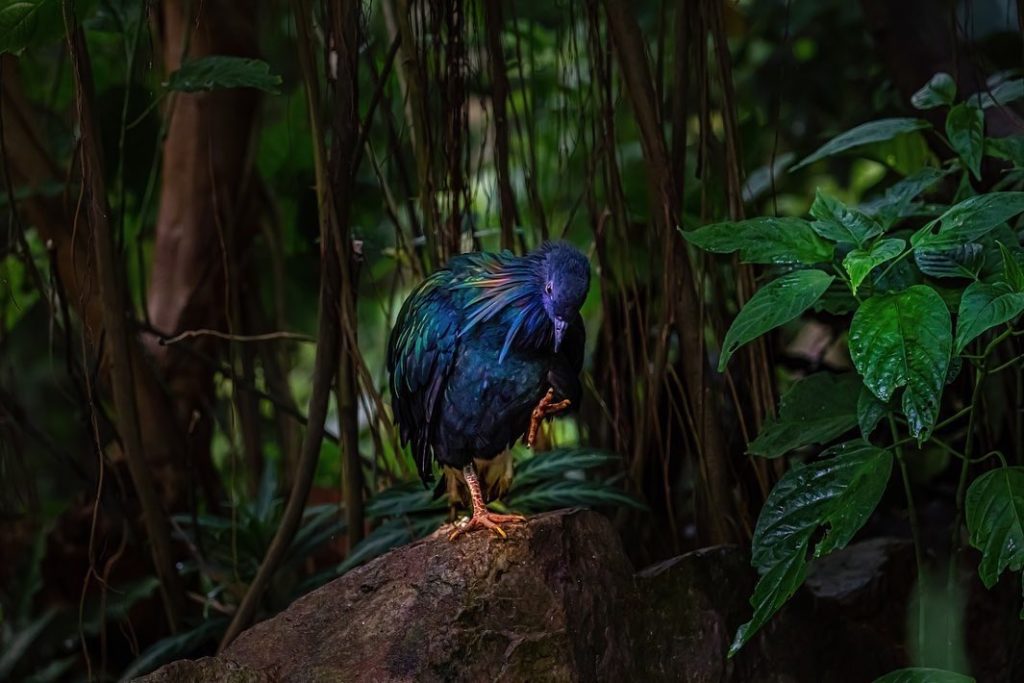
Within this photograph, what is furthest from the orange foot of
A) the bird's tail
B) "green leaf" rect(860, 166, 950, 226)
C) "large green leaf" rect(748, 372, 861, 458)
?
"green leaf" rect(860, 166, 950, 226)

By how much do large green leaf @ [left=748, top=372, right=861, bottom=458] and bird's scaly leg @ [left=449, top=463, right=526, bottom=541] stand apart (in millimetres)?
499

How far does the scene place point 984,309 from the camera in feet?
6.08

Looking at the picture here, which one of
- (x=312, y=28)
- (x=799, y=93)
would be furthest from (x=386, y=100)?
(x=799, y=93)

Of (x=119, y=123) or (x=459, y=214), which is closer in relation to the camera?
(x=459, y=214)

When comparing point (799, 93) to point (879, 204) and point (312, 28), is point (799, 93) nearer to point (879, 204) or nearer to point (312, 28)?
point (879, 204)

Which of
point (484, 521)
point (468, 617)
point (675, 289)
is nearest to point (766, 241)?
point (675, 289)

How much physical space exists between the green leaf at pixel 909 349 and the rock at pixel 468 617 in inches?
25.1

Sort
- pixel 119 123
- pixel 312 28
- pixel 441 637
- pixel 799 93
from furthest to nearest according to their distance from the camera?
pixel 799 93
pixel 119 123
pixel 312 28
pixel 441 637

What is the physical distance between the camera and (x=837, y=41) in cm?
451

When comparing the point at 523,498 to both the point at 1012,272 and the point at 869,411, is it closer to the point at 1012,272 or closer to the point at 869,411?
the point at 869,411

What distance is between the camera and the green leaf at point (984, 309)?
1.81 meters

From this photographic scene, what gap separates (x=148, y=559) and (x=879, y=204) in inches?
87.2

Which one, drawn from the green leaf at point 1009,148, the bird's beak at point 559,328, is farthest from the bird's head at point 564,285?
the green leaf at point 1009,148

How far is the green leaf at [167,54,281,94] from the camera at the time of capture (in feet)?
8.32
